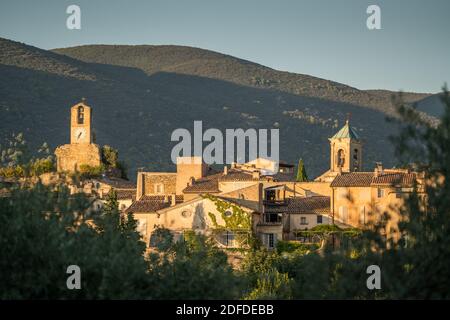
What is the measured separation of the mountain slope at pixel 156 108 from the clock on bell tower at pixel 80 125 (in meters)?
22.6

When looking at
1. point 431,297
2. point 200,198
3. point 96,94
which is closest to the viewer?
point 431,297

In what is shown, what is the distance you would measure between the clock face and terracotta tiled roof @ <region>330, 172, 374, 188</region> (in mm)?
27871

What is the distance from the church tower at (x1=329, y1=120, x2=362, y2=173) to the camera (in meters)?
78.7

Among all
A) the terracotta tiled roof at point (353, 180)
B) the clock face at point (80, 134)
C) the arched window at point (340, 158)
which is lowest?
the terracotta tiled roof at point (353, 180)

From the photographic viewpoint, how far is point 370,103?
603ft

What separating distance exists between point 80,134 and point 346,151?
70.5 ft

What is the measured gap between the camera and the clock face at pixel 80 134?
89.9 metres

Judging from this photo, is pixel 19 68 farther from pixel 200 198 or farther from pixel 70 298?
pixel 70 298

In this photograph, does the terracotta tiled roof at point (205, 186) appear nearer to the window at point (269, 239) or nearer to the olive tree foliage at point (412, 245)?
the window at point (269, 239)

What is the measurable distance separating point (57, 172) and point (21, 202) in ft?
7.24

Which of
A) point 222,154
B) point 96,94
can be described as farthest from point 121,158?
point 96,94

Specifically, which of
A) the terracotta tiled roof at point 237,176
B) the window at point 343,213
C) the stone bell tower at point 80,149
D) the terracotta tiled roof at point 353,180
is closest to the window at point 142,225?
the terracotta tiled roof at point 237,176

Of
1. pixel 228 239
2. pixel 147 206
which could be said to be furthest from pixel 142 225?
pixel 228 239

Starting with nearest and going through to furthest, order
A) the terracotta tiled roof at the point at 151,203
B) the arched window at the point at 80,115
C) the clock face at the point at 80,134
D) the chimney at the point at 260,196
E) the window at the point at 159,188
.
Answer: the chimney at the point at 260,196 < the terracotta tiled roof at the point at 151,203 < the window at the point at 159,188 < the clock face at the point at 80,134 < the arched window at the point at 80,115
